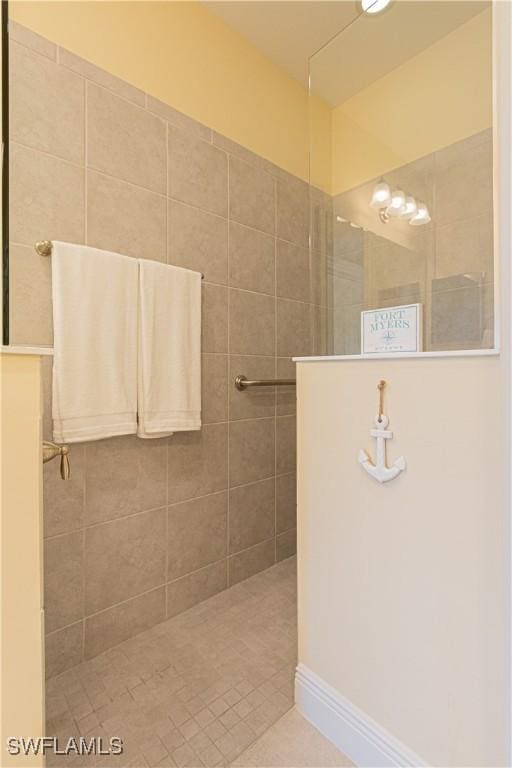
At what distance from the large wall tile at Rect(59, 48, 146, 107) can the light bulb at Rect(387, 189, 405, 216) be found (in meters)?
1.02

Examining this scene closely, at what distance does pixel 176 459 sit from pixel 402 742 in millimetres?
1089

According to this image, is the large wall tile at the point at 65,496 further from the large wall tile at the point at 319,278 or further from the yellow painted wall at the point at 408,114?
the yellow painted wall at the point at 408,114

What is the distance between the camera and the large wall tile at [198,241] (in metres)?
1.53

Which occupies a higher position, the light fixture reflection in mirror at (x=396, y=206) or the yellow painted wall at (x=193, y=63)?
the yellow painted wall at (x=193, y=63)

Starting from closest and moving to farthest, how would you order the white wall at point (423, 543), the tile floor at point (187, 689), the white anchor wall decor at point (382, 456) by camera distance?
the white wall at point (423, 543), the white anchor wall decor at point (382, 456), the tile floor at point (187, 689)

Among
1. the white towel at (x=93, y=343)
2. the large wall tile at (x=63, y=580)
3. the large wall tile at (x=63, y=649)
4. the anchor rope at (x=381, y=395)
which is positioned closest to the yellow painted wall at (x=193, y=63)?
the white towel at (x=93, y=343)

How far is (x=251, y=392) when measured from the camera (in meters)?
1.86

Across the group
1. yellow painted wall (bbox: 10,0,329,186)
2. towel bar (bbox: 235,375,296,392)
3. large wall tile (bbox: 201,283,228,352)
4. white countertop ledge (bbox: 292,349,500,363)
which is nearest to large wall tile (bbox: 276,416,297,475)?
towel bar (bbox: 235,375,296,392)

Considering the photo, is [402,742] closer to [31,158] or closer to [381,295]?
[381,295]

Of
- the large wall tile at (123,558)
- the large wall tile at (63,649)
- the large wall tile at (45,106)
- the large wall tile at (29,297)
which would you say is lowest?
the large wall tile at (63,649)

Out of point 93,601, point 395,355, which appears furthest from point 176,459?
point 395,355

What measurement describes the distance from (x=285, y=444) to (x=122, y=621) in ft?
3.48

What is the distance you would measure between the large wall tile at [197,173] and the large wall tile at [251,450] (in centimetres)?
99

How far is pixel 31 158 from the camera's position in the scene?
117cm
